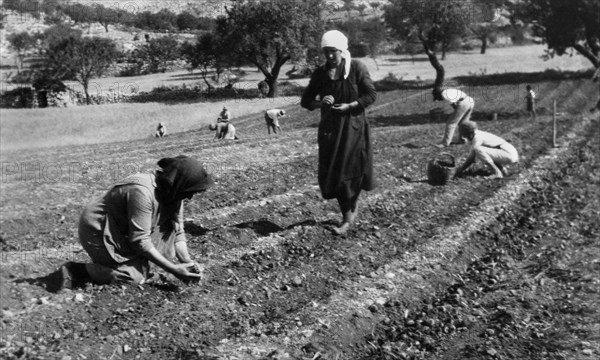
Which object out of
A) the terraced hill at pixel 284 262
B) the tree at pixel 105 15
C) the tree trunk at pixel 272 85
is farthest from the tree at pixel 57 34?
the tree trunk at pixel 272 85

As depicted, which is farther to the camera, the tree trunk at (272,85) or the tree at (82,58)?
the tree trunk at (272,85)

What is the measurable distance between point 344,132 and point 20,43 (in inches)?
288

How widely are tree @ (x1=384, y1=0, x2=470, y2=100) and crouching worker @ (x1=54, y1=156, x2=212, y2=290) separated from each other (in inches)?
974

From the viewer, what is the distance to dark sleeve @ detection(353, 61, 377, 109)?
7262 mm

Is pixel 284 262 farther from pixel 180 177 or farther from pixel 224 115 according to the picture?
pixel 224 115

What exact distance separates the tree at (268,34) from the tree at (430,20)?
1496 cm

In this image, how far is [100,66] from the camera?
1112cm

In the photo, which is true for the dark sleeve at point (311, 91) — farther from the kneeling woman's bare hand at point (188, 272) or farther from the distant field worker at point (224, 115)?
the distant field worker at point (224, 115)

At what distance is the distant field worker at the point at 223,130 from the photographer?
1768 centimetres

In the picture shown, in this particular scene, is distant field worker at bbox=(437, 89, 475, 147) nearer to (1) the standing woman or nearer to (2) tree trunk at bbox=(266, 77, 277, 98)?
(2) tree trunk at bbox=(266, 77, 277, 98)

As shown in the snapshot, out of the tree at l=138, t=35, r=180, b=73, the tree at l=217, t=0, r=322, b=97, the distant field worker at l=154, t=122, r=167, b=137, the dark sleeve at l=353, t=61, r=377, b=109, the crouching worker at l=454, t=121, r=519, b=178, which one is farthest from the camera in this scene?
the distant field worker at l=154, t=122, r=167, b=137

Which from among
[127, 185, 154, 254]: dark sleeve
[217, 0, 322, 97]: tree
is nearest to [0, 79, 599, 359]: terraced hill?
[127, 185, 154, 254]: dark sleeve

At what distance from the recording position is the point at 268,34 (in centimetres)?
1440

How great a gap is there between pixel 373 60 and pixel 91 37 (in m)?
25.7
